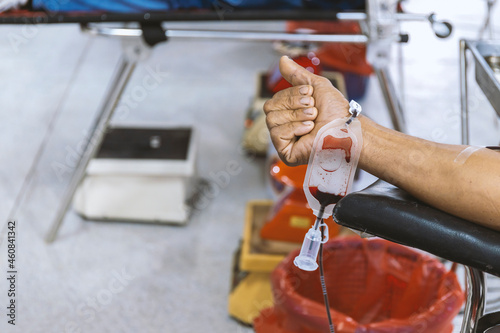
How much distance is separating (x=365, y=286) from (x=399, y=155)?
62 centimetres

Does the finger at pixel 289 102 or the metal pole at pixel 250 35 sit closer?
the finger at pixel 289 102

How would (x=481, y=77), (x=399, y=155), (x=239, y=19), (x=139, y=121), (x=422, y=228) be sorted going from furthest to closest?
1. (x=139, y=121)
2. (x=239, y=19)
3. (x=481, y=77)
4. (x=399, y=155)
5. (x=422, y=228)

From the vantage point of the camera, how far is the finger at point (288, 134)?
Result: 0.88 meters

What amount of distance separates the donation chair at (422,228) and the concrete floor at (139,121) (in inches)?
34.5

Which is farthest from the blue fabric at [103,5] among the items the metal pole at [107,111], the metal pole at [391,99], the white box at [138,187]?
the metal pole at [391,99]

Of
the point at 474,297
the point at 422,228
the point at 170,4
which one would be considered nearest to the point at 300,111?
the point at 422,228

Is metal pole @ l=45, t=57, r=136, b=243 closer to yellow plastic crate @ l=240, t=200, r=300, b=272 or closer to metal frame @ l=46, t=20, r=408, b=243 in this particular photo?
metal frame @ l=46, t=20, r=408, b=243

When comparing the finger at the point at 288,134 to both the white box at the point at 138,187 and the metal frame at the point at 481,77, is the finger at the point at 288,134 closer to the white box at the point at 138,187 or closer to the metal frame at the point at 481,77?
the metal frame at the point at 481,77

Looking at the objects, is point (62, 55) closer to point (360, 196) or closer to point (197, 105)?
point (197, 105)

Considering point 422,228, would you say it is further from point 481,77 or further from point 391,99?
point 391,99

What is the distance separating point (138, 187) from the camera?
1895mm

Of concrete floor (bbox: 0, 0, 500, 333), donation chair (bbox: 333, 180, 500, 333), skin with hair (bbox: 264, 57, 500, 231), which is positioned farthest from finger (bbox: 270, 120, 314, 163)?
concrete floor (bbox: 0, 0, 500, 333)

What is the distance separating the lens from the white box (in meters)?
1.87

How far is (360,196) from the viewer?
2.39 feet
